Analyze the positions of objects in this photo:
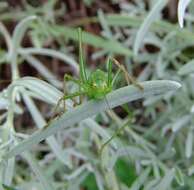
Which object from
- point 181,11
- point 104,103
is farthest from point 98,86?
point 181,11

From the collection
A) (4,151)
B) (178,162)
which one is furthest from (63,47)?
(4,151)

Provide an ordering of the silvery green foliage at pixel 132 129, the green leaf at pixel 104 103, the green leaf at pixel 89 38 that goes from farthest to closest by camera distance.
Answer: the green leaf at pixel 89 38 < the silvery green foliage at pixel 132 129 < the green leaf at pixel 104 103

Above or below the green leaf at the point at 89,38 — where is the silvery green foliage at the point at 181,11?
above

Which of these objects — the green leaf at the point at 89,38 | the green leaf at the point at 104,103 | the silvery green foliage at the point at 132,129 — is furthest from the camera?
the green leaf at the point at 89,38

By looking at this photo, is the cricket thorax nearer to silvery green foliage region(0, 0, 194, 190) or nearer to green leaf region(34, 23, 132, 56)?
silvery green foliage region(0, 0, 194, 190)

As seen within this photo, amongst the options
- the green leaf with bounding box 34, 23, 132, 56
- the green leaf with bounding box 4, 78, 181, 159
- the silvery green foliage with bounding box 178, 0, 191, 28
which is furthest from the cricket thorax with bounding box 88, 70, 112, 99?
the green leaf with bounding box 34, 23, 132, 56

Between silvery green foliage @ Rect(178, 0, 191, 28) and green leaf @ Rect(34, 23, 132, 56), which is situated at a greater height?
silvery green foliage @ Rect(178, 0, 191, 28)

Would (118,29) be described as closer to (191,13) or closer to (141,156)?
(191,13)

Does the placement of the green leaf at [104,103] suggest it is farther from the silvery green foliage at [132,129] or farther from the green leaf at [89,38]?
the green leaf at [89,38]

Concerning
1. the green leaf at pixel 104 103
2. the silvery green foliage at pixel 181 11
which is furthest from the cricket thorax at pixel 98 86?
the silvery green foliage at pixel 181 11
